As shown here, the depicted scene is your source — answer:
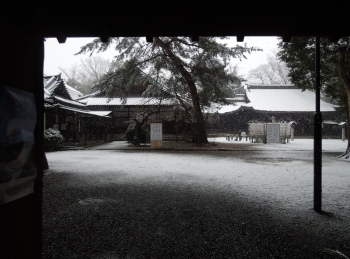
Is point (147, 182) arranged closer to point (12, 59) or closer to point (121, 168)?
point (121, 168)

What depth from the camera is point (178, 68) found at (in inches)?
722

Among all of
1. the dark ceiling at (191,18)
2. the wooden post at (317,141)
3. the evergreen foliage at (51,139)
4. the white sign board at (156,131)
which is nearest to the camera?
the dark ceiling at (191,18)

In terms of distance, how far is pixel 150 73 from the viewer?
19297 millimetres

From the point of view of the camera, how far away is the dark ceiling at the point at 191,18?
3.49 meters

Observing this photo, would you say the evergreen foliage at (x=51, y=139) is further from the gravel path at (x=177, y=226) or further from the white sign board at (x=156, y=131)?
the gravel path at (x=177, y=226)

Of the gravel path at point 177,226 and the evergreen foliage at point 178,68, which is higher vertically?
the evergreen foliage at point 178,68

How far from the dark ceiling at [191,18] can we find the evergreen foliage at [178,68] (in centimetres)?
1231

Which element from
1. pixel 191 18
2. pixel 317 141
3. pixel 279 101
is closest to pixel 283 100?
pixel 279 101

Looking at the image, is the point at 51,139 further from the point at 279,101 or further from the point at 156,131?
the point at 279,101

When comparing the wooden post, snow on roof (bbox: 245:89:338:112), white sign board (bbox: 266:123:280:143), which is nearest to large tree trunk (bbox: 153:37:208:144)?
white sign board (bbox: 266:123:280:143)

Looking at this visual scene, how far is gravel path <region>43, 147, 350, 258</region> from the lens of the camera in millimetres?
3039

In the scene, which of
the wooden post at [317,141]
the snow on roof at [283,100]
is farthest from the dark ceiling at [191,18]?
the snow on roof at [283,100]

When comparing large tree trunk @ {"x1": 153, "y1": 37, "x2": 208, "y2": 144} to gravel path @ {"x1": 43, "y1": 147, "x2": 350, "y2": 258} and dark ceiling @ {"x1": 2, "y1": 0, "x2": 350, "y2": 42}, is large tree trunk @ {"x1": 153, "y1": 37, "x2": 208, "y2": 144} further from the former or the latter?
dark ceiling @ {"x1": 2, "y1": 0, "x2": 350, "y2": 42}

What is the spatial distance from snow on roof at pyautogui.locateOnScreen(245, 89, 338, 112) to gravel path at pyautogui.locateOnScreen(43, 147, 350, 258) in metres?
31.3
